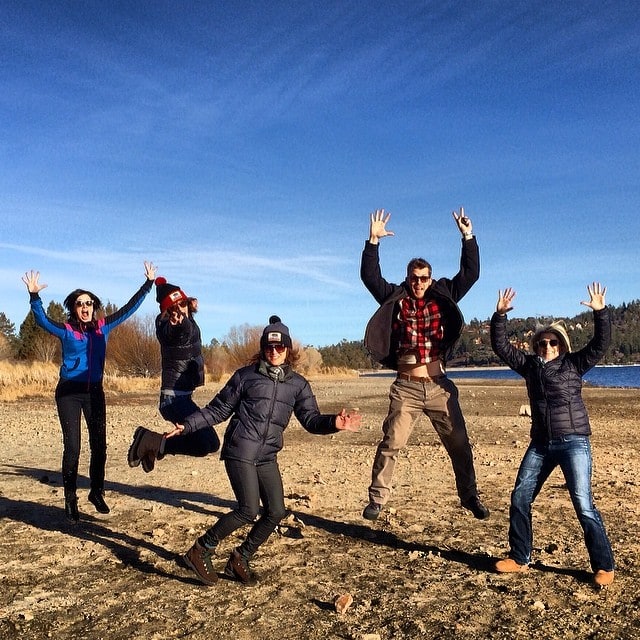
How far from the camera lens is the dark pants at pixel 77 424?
7172mm

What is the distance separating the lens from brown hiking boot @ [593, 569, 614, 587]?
4.82 m

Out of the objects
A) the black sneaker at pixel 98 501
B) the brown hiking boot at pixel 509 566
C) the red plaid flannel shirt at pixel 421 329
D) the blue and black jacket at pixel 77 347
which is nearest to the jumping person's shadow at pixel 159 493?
the black sneaker at pixel 98 501

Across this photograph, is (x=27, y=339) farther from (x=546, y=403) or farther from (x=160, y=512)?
(x=546, y=403)

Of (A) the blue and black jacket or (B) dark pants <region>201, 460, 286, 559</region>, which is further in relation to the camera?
(A) the blue and black jacket

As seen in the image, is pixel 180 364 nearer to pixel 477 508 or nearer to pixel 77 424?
pixel 77 424

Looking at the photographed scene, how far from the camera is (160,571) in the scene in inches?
215

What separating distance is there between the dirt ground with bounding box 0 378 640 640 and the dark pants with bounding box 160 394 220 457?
2.55ft

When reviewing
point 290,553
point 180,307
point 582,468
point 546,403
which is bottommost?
point 290,553

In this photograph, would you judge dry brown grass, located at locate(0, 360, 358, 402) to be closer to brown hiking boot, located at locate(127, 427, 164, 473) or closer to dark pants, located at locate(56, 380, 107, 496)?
dark pants, located at locate(56, 380, 107, 496)

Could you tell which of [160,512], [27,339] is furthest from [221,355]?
[160,512]

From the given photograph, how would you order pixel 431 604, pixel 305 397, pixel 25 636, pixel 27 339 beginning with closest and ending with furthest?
pixel 25 636 → pixel 431 604 → pixel 305 397 → pixel 27 339

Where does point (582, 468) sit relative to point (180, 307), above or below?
below

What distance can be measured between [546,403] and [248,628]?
274 cm

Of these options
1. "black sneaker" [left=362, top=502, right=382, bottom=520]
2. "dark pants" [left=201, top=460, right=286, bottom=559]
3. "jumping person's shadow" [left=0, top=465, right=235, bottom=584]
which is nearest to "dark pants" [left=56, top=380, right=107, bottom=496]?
"jumping person's shadow" [left=0, top=465, right=235, bottom=584]
